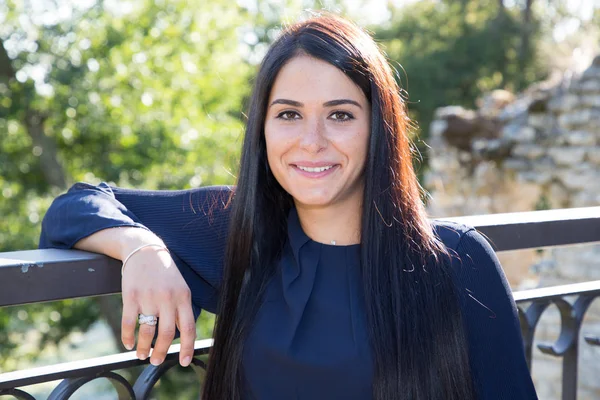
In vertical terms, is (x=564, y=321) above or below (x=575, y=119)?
below

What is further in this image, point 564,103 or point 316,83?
point 564,103

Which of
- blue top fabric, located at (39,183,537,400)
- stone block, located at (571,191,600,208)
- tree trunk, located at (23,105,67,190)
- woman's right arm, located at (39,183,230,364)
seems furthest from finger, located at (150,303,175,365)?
tree trunk, located at (23,105,67,190)

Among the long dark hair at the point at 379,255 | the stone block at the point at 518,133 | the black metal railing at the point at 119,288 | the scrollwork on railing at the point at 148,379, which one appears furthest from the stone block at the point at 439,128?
the scrollwork on railing at the point at 148,379

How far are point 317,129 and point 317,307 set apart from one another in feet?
1.18

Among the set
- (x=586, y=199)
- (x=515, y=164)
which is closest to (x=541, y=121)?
(x=515, y=164)

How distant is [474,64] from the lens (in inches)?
933

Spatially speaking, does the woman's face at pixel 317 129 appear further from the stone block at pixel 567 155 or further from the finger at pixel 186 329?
the stone block at pixel 567 155

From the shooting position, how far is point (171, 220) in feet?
5.15

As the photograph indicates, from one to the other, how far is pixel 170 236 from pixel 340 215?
367mm

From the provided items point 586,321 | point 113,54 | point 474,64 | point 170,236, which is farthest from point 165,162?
point 474,64

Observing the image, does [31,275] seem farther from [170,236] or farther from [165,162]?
[165,162]

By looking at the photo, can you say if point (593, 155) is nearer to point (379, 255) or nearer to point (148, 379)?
point (379, 255)

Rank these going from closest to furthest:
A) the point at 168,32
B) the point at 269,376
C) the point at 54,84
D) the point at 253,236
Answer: the point at 269,376
the point at 253,236
the point at 54,84
the point at 168,32

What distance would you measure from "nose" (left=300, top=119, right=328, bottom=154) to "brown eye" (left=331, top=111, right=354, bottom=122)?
0.03 metres
